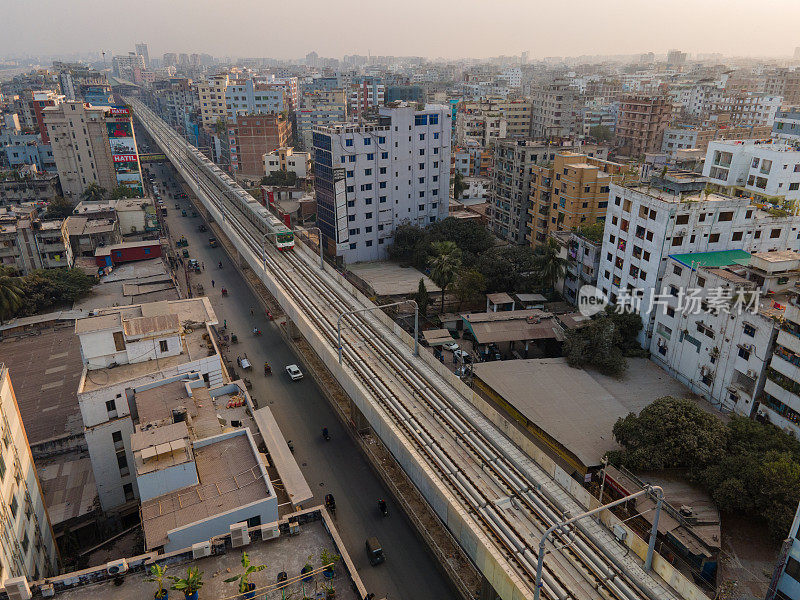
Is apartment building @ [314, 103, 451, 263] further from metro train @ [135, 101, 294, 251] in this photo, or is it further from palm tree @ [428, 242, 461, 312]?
palm tree @ [428, 242, 461, 312]

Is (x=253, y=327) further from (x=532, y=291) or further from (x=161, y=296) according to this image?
(x=532, y=291)

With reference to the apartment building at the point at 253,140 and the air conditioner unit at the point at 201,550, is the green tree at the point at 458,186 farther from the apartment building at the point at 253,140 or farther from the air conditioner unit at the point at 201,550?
the air conditioner unit at the point at 201,550

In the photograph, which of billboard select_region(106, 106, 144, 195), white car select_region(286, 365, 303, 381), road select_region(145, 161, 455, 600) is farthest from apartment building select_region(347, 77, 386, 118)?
white car select_region(286, 365, 303, 381)

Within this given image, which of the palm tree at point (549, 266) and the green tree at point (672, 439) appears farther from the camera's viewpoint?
the palm tree at point (549, 266)

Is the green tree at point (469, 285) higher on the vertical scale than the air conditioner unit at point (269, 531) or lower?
lower

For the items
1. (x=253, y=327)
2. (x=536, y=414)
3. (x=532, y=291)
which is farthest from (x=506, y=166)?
(x=536, y=414)

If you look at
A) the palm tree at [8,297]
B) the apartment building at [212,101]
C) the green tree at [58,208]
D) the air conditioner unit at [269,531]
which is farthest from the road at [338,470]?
the apartment building at [212,101]

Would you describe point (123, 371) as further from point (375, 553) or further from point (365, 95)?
point (365, 95)

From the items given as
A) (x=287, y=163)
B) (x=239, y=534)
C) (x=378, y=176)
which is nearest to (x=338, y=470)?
(x=239, y=534)
